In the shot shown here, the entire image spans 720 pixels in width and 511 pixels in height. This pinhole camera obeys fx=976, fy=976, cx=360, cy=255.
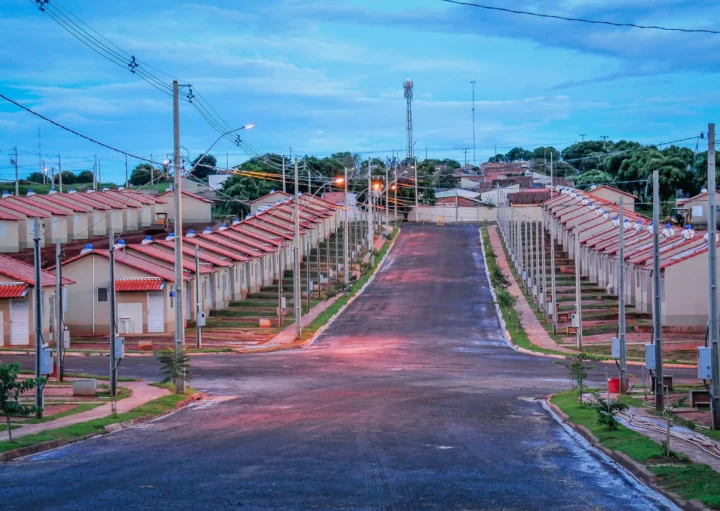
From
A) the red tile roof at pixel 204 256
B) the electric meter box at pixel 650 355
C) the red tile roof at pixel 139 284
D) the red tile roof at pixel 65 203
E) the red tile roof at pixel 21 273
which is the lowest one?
the electric meter box at pixel 650 355

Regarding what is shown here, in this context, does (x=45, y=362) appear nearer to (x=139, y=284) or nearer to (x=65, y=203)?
(x=139, y=284)

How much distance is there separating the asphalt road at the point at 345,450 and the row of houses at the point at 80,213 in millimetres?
29949

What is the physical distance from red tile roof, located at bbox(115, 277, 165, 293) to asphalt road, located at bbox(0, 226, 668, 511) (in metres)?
10.0

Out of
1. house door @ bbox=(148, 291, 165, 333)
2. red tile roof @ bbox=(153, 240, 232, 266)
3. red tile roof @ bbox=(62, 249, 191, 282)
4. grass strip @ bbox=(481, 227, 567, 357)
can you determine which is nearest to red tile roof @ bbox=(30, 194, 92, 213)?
red tile roof @ bbox=(153, 240, 232, 266)

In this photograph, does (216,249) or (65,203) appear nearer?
(216,249)

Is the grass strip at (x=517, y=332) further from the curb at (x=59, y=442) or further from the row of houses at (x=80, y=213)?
the row of houses at (x=80, y=213)

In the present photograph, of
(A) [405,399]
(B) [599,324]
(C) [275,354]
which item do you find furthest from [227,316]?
(A) [405,399]

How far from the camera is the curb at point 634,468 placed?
45.1 feet

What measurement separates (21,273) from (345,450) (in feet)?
114

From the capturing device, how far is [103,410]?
1062 inches

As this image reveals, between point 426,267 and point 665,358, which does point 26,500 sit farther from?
point 426,267

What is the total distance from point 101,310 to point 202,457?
3864 centimetres

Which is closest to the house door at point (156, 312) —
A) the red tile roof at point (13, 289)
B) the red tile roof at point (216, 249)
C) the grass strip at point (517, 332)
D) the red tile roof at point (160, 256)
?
the red tile roof at point (160, 256)

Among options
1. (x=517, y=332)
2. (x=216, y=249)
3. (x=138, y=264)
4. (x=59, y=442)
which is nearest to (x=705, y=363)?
(x=59, y=442)
